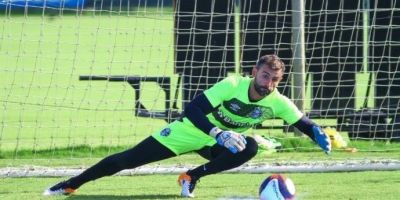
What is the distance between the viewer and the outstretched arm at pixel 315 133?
7.96m

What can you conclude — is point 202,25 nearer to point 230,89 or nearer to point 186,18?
point 186,18

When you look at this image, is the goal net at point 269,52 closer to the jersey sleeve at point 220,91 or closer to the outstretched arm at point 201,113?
the jersey sleeve at point 220,91

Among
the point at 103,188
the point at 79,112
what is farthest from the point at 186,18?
the point at 103,188

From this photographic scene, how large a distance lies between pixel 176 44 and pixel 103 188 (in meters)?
3.88

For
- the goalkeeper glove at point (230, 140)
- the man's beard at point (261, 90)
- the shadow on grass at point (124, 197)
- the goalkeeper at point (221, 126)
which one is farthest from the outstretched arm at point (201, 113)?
the shadow on grass at point (124, 197)

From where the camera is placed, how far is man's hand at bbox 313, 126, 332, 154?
7.95 meters

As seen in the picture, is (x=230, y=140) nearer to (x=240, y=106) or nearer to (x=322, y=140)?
(x=240, y=106)

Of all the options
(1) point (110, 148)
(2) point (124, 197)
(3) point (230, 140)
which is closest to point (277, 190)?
(3) point (230, 140)

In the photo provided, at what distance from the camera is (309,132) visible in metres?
8.19

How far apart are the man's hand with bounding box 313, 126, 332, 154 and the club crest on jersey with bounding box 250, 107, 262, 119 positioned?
1.44ft

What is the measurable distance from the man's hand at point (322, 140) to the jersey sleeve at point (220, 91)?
72 centimetres

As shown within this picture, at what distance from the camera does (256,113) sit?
8141 mm

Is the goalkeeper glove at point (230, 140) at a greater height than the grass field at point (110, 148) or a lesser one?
greater

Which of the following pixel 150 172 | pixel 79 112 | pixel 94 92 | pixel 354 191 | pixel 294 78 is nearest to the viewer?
pixel 354 191
